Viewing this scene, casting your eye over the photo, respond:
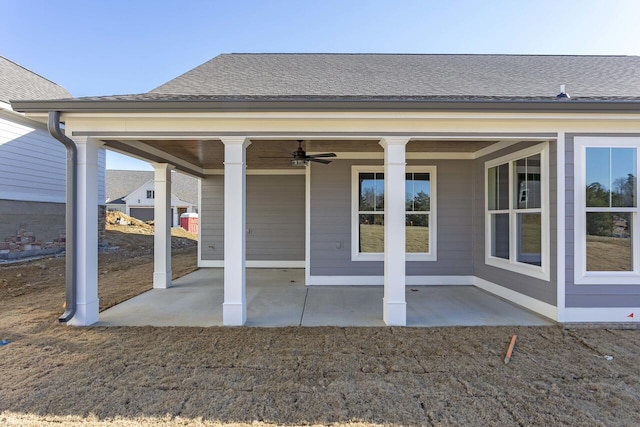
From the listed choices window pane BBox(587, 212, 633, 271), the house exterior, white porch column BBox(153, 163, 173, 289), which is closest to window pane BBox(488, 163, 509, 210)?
the house exterior

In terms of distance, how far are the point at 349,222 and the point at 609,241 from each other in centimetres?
420

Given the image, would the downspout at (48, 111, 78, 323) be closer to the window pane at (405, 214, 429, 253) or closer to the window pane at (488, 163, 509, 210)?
the window pane at (405, 214, 429, 253)

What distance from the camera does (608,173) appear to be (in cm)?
451

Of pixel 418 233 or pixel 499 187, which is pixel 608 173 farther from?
pixel 418 233

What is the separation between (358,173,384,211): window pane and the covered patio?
5.64 feet

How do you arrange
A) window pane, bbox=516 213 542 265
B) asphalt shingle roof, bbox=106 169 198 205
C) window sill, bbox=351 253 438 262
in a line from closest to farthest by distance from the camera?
window pane, bbox=516 213 542 265, window sill, bbox=351 253 438 262, asphalt shingle roof, bbox=106 169 198 205

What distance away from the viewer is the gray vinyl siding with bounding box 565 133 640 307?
176 inches

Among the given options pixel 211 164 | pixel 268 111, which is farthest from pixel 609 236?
pixel 211 164

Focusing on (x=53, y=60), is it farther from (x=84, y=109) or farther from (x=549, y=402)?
(x=549, y=402)

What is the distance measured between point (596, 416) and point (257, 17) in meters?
13.9

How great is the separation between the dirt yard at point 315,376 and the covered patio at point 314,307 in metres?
0.36

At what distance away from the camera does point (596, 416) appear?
2.48m

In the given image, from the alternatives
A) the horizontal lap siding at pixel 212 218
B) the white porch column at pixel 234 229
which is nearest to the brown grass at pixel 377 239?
the white porch column at pixel 234 229

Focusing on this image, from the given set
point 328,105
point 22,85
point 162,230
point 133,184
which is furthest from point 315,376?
point 133,184
